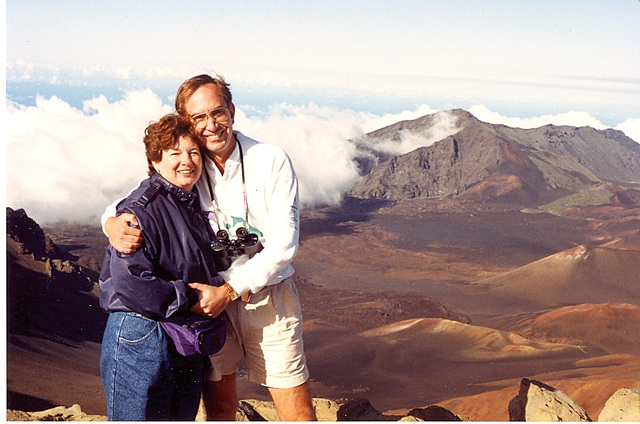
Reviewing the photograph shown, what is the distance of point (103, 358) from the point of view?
294 cm

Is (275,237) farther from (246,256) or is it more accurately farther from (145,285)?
(145,285)

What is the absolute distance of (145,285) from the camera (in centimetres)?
277

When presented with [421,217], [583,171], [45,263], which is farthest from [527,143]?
→ [45,263]

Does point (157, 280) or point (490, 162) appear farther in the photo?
point (490, 162)

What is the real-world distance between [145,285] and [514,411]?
12.8 ft

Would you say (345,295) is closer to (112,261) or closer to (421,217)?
(421,217)

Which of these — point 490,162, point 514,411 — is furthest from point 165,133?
point 490,162

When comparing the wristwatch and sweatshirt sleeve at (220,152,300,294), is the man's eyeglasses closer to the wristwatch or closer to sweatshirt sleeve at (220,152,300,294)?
sweatshirt sleeve at (220,152,300,294)

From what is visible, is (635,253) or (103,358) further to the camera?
(635,253)

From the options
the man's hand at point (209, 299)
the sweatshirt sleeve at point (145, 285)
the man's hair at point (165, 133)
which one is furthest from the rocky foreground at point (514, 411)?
the man's hair at point (165, 133)

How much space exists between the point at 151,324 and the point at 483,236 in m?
18.4

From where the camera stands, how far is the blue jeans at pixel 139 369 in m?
2.85

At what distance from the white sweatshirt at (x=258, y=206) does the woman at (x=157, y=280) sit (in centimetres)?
14

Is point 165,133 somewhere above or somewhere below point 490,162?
above
